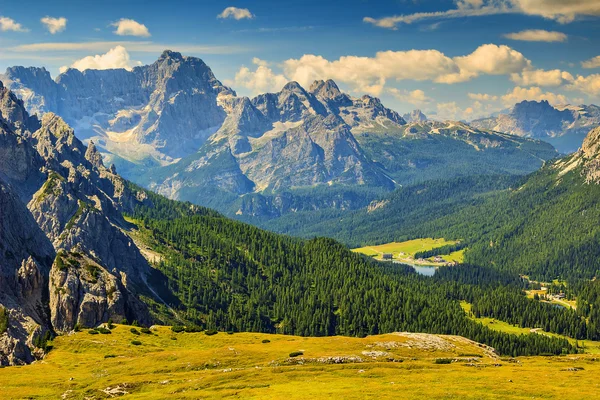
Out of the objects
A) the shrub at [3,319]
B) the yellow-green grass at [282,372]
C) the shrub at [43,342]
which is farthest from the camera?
the shrub at [43,342]

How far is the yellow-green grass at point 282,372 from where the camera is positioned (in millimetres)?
98875

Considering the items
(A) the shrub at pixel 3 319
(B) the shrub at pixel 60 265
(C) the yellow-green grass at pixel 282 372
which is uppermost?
(B) the shrub at pixel 60 265

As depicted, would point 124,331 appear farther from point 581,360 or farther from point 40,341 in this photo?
point 581,360

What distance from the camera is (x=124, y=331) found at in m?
Result: 155

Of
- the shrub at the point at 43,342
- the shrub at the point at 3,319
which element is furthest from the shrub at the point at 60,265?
the shrub at the point at 43,342

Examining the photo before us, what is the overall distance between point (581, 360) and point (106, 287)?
130 metres

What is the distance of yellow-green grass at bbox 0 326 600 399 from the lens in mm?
98875

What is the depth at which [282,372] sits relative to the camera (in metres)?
115

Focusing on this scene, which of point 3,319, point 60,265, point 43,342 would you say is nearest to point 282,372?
point 43,342

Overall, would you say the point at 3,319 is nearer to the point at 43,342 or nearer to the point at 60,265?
the point at 43,342

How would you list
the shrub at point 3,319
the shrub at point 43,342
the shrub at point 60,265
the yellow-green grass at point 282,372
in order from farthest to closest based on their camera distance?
the shrub at point 60,265 < the shrub at point 43,342 < the shrub at point 3,319 < the yellow-green grass at point 282,372

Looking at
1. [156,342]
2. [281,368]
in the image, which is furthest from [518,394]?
[156,342]

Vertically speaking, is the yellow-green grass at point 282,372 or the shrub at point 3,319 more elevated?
the shrub at point 3,319

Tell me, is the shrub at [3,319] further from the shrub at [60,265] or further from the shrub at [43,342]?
the shrub at [60,265]
